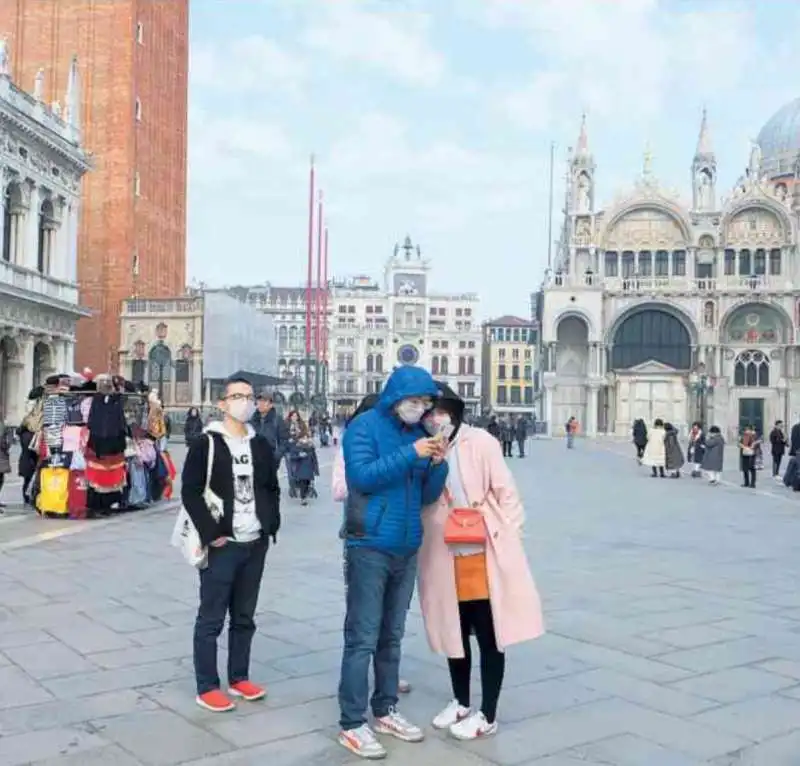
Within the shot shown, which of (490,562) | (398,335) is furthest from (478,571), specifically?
(398,335)

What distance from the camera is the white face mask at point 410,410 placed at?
394 centimetres

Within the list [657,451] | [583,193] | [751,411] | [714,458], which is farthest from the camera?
[583,193]

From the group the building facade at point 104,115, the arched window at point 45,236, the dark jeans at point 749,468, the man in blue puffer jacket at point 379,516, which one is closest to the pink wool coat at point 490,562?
the man in blue puffer jacket at point 379,516

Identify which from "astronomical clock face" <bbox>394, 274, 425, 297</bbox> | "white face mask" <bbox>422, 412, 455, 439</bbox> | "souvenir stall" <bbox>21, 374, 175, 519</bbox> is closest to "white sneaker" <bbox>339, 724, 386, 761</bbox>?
"white face mask" <bbox>422, 412, 455, 439</bbox>

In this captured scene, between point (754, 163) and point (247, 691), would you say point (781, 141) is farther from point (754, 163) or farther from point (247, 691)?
point (247, 691)

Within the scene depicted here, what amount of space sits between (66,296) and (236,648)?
107 feet

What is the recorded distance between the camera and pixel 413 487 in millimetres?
Answer: 3998

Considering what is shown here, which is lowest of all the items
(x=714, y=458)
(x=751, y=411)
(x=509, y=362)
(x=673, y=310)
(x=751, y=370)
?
(x=714, y=458)

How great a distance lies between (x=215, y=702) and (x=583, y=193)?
2035 inches

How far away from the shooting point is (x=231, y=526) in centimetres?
446

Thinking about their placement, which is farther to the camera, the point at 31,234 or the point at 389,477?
the point at 31,234

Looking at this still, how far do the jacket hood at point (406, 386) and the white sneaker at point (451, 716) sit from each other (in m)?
1.41

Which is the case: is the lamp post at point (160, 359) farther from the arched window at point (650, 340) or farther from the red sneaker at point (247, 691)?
the red sneaker at point (247, 691)

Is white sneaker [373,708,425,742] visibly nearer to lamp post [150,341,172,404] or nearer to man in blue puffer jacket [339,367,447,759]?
man in blue puffer jacket [339,367,447,759]
